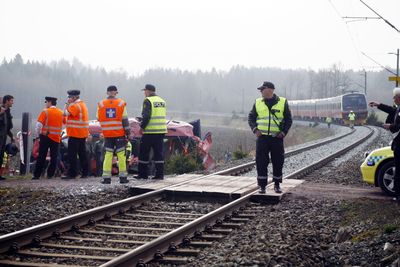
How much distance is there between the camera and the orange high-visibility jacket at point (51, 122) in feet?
44.4

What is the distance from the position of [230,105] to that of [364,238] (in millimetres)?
169911

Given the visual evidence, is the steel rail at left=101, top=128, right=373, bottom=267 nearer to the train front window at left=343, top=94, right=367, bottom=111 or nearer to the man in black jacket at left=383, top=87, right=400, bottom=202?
the man in black jacket at left=383, top=87, right=400, bottom=202

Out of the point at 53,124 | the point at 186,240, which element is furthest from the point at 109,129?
the point at 186,240

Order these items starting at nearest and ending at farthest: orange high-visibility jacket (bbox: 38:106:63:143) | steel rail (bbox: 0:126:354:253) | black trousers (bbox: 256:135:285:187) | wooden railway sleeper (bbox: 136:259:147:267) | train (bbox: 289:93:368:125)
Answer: wooden railway sleeper (bbox: 136:259:147:267) < steel rail (bbox: 0:126:354:253) < black trousers (bbox: 256:135:285:187) < orange high-visibility jacket (bbox: 38:106:63:143) < train (bbox: 289:93:368:125)

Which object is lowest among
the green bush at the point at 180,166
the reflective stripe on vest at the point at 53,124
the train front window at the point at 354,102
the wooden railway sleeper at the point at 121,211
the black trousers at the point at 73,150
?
the green bush at the point at 180,166

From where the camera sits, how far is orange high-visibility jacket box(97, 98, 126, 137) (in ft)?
41.0

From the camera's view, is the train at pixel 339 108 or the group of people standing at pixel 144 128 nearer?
the group of people standing at pixel 144 128

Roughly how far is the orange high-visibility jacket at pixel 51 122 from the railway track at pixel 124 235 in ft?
14.0

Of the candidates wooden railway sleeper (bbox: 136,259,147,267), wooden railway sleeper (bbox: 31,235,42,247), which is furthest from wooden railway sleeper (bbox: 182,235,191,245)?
wooden railway sleeper (bbox: 31,235,42,247)

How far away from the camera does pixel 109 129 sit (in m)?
12.5

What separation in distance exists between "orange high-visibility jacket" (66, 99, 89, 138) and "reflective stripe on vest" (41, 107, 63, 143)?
1.01ft

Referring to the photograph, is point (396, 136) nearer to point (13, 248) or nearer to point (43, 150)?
point (13, 248)

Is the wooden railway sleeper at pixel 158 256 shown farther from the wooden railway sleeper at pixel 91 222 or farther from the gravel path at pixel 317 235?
the wooden railway sleeper at pixel 91 222

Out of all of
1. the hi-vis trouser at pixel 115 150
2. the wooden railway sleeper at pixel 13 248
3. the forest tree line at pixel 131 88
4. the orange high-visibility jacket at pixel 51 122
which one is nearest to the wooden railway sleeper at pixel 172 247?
the wooden railway sleeper at pixel 13 248
